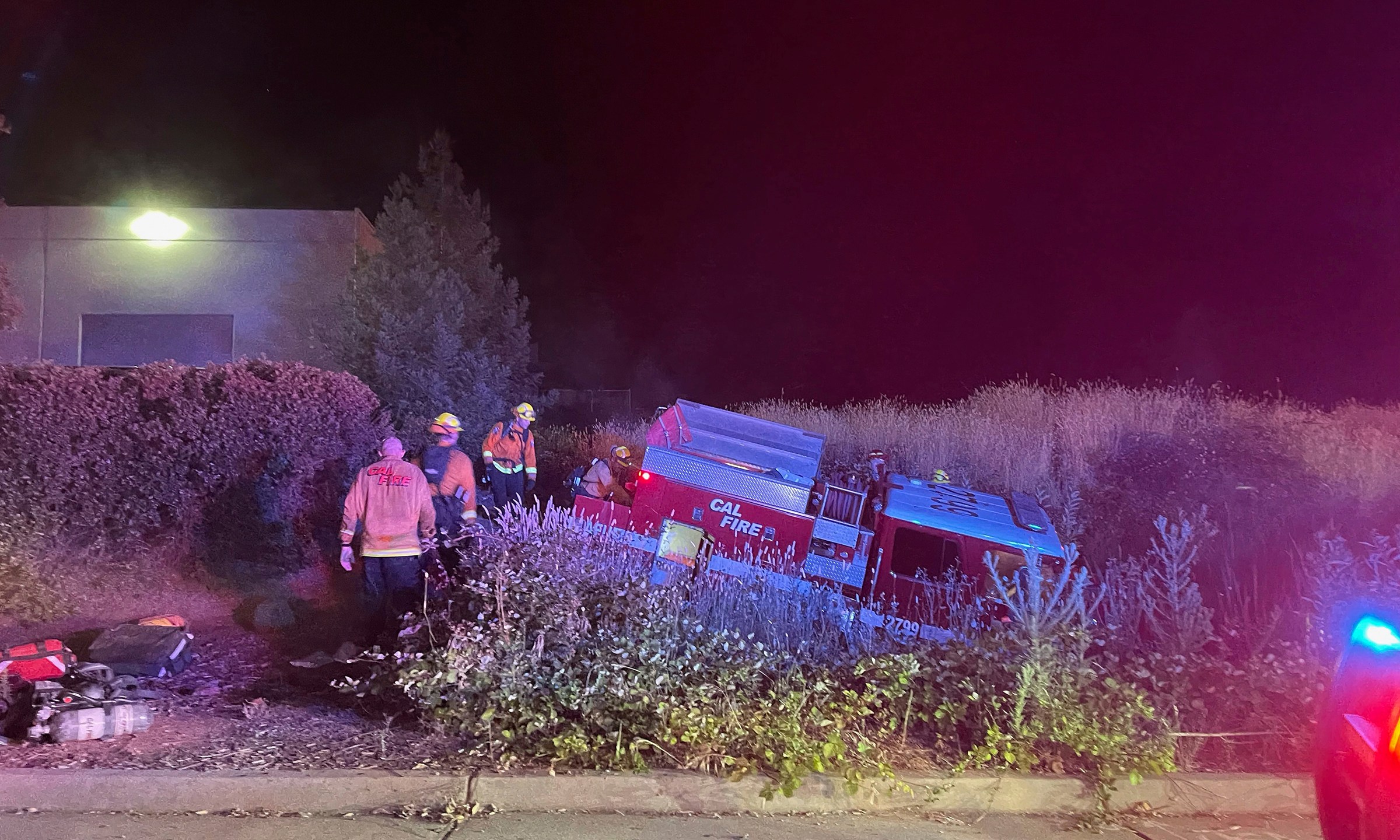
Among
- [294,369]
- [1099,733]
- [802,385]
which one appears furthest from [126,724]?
[802,385]

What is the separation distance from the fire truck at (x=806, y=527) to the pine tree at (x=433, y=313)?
5932 millimetres

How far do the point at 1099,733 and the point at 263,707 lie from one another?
4.45m

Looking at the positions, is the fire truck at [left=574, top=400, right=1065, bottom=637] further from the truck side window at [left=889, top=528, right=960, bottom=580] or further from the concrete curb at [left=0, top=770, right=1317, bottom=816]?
the concrete curb at [left=0, top=770, right=1317, bottom=816]

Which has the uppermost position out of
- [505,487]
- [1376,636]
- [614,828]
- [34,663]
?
[1376,636]

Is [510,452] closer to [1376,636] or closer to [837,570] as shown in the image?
[837,570]

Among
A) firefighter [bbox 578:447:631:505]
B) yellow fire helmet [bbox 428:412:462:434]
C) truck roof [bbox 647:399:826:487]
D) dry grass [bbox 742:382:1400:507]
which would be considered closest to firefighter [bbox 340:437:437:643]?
yellow fire helmet [bbox 428:412:462:434]

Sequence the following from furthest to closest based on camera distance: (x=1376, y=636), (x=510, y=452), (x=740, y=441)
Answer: (x=510, y=452)
(x=740, y=441)
(x=1376, y=636)

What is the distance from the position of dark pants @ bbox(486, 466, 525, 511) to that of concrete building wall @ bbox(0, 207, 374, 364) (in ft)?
21.5

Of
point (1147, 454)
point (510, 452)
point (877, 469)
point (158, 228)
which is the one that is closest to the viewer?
point (877, 469)

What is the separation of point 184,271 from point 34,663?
11.6 meters

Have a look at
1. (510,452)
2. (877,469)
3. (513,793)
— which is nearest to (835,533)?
(877,469)

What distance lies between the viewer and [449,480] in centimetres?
727

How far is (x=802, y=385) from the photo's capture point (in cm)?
2641

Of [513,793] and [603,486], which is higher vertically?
[603,486]
